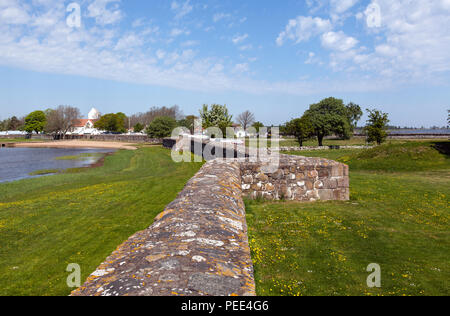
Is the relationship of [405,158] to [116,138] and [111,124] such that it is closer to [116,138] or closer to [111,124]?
[116,138]

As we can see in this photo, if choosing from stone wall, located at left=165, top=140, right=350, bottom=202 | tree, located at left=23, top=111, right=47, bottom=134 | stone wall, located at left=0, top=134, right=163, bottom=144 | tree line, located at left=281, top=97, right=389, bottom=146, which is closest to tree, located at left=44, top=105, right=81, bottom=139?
stone wall, located at left=0, top=134, right=163, bottom=144

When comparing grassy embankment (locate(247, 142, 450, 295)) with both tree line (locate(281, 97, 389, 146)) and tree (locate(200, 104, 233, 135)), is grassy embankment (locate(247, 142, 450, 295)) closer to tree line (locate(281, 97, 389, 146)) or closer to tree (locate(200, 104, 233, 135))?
tree line (locate(281, 97, 389, 146))

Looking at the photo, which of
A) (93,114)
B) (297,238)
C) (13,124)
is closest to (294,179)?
(297,238)

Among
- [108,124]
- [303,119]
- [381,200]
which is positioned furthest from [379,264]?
[108,124]

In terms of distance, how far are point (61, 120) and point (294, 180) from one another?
113m

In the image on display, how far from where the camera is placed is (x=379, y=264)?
16.3 feet

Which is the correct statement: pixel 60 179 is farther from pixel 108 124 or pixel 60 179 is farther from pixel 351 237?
pixel 108 124

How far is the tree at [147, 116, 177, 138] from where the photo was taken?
62750 mm

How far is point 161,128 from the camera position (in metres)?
63.2

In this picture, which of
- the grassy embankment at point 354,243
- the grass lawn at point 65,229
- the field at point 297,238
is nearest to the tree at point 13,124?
the grass lawn at point 65,229

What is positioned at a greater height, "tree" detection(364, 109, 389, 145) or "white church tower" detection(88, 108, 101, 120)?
"white church tower" detection(88, 108, 101, 120)

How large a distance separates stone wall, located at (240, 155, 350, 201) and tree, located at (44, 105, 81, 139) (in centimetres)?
11076

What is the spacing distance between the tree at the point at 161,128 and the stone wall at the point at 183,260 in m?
59.7

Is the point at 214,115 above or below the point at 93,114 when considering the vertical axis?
below
